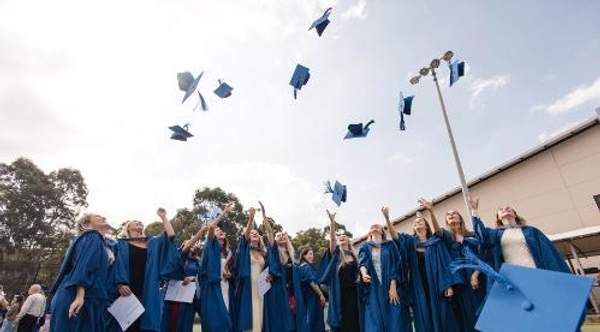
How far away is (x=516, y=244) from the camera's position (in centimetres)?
418

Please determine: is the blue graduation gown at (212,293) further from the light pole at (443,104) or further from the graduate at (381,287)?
the light pole at (443,104)

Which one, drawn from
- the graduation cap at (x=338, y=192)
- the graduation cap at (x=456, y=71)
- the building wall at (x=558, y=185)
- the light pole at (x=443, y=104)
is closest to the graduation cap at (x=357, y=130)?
the graduation cap at (x=338, y=192)

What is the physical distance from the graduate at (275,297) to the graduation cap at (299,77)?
8.01ft

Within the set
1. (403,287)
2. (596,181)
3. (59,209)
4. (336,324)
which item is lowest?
(336,324)

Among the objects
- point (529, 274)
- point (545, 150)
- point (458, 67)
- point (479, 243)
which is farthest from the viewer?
point (545, 150)

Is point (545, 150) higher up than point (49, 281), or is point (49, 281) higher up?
point (545, 150)

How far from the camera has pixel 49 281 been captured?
28.2 meters

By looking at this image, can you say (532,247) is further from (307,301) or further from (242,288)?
(242,288)

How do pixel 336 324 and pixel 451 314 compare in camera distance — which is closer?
pixel 451 314

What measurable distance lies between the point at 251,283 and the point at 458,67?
7.09 meters

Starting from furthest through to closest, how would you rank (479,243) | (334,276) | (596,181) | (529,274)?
(596,181), (334,276), (479,243), (529,274)

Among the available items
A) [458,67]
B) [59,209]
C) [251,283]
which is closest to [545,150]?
[458,67]

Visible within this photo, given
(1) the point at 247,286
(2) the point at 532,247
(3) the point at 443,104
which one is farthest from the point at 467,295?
(3) the point at 443,104

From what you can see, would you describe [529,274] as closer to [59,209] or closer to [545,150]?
[545,150]
